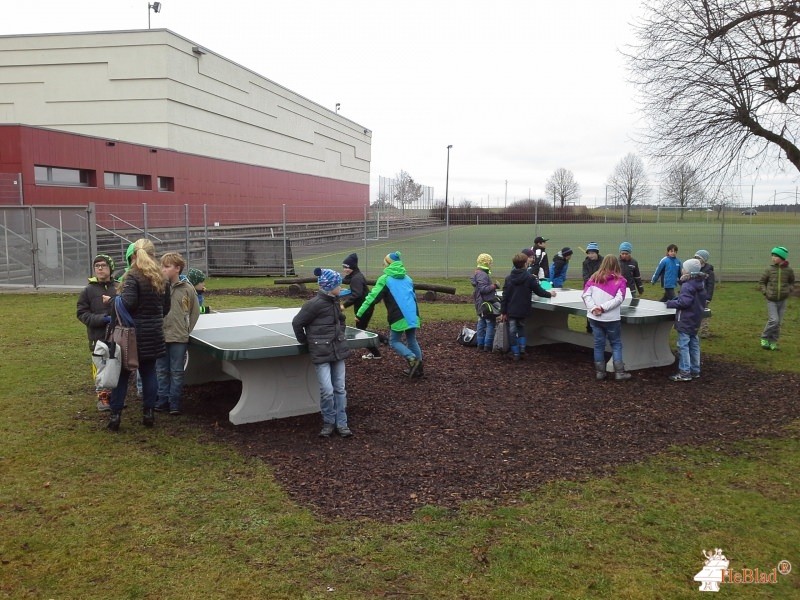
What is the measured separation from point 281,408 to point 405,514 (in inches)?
106

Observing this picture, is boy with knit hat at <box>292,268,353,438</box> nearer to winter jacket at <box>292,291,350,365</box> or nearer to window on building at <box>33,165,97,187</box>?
winter jacket at <box>292,291,350,365</box>

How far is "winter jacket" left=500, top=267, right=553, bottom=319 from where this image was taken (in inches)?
380

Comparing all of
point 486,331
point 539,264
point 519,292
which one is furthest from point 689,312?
point 539,264

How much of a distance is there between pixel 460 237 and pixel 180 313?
1880 cm

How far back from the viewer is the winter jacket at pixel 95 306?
6535 mm

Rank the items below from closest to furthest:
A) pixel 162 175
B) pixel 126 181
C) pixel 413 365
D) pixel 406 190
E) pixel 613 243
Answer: pixel 413 365, pixel 613 243, pixel 126 181, pixel 162 175, pixel 406 190

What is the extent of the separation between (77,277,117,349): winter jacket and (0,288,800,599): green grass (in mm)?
1007

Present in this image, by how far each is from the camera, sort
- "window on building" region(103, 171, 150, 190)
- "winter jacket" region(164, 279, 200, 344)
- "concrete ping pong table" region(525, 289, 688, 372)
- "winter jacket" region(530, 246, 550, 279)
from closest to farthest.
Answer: "winter jacket" region(164, 279, 200, 344)
"concrete ping pong table" region(525, 289, 688, 372)
"winter jacket" region(530, 246, 550, 279)
"window on building" region(103, 171, 150, 190)

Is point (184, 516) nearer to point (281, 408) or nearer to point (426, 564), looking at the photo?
point (426, 564)

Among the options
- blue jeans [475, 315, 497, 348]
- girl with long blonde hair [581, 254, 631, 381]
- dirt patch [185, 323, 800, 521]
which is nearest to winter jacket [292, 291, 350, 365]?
dirt patch [185, 323, 800, 521]

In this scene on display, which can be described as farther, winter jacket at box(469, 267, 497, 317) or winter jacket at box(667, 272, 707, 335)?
winter jacket at box(469, 267, 497, 317)

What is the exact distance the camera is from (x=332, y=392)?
640 cm

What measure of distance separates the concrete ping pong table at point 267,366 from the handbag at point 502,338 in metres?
3.18

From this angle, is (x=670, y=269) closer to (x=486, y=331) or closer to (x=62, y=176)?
(x=486, y=331)
